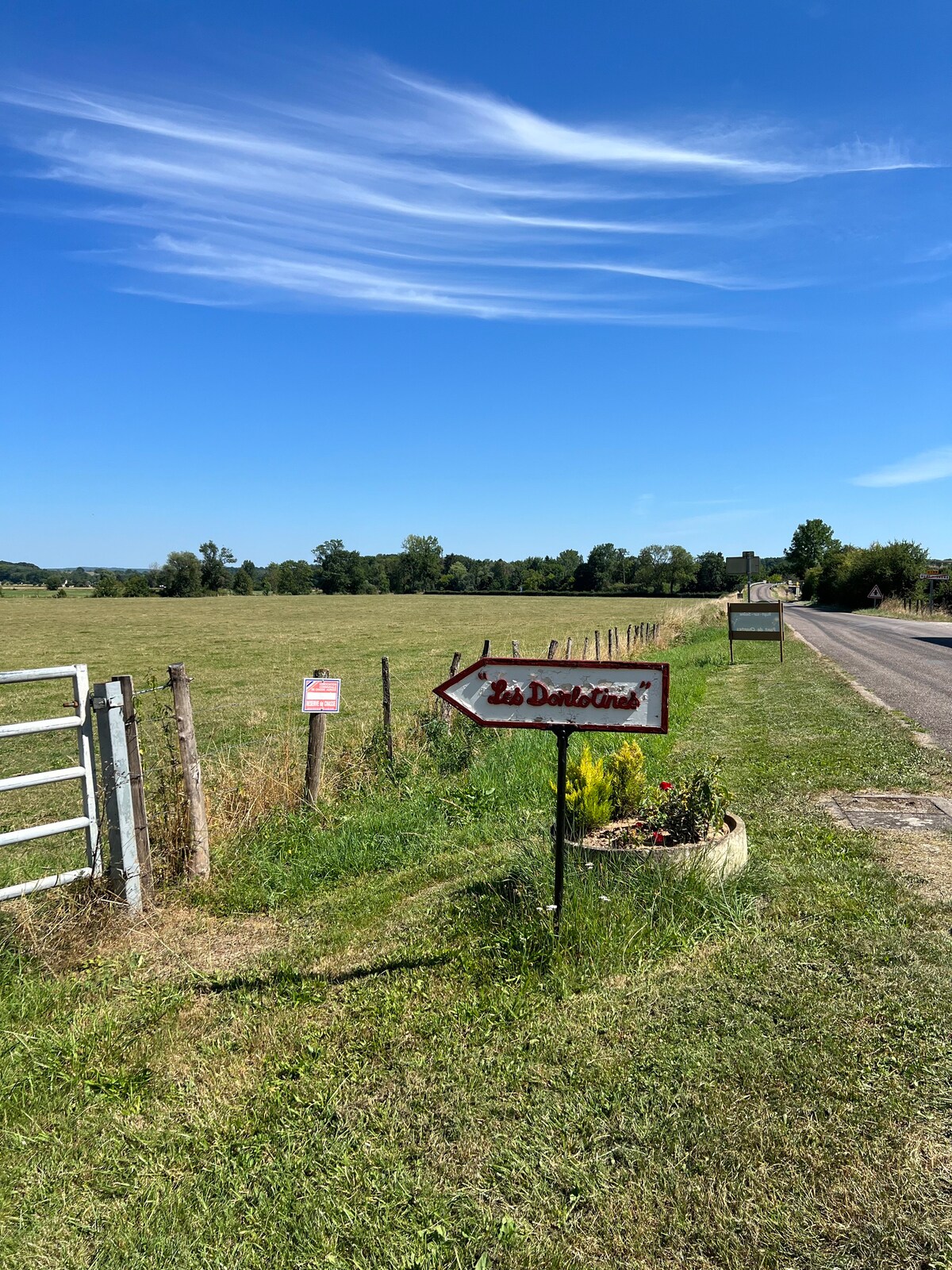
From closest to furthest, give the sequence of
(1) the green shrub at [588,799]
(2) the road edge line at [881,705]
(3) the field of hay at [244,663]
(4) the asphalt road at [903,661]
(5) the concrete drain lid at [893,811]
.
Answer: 1. (1) the green shrub at [588,799]
2. (5) the concrete drain lid at [893,811]
3. (3) the field of hay at [244,663]
4. (2) the road edge line at [881,705]
5. (4) the asphalt road at [903,661]

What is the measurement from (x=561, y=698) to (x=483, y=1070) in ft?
5.81

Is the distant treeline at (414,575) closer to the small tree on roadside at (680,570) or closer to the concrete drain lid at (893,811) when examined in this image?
the small tree on roadside at (680,570)

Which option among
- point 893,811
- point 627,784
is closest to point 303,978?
point 627,784

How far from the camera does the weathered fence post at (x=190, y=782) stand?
5.70m

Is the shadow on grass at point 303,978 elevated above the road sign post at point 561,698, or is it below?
below

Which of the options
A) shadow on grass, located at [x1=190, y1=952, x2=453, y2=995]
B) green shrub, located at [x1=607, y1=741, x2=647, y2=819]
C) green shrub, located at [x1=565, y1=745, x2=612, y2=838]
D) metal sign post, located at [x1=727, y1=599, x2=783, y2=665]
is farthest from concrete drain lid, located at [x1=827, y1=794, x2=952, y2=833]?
metal sign post, located at [x1=727, y1=599, x2=783, y2=665]

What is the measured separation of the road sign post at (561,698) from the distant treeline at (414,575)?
11636cm

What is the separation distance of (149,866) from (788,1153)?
158 inches

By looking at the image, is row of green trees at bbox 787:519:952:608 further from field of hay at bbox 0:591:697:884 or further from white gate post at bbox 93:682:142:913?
white gate post at bbox 93:682:142:913

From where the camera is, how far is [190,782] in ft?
18.9

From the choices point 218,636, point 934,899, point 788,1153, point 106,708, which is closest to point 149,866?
point 106,708

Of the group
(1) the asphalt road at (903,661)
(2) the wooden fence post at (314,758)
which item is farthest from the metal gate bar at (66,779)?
(1) the asphalt road at (903,661)

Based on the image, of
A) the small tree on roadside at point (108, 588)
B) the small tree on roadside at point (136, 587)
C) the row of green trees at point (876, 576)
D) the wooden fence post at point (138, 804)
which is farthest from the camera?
the small tree on roadside at point (136, 587)

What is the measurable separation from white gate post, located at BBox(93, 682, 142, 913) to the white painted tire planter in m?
2.88
